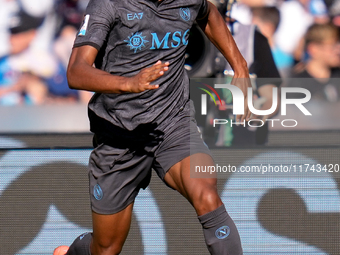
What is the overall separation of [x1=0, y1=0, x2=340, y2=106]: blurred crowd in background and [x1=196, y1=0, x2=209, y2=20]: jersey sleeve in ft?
12.0

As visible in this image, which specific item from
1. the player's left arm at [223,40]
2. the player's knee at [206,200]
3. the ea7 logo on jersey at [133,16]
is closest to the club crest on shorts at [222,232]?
the player's knee at [206,200]

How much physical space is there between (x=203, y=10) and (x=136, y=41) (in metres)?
0.52

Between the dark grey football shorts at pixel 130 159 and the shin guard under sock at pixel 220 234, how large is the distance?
377 mm

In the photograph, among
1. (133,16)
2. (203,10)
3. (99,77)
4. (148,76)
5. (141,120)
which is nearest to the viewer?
(148,76)

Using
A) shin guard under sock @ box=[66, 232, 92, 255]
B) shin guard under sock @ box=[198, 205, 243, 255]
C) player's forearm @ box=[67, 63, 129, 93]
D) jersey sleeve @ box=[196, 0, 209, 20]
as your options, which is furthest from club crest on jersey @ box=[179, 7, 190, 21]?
shin guard under sock @ box=[66, 232, 92, 255]

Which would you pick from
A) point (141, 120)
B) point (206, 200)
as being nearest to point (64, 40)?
point (141, 120)

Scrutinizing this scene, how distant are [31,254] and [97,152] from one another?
1.13 meters

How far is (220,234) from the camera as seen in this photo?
2.20 meters

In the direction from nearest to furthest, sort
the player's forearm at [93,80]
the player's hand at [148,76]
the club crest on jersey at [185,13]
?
the player's hand at [148,76] → the player's forearm at [93,80] → the club crest on jersey at [185,13]

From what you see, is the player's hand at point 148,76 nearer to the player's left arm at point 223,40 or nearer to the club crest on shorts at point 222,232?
the club crest on shorts at point 222,232

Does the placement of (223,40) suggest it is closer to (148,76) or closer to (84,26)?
(84,26)

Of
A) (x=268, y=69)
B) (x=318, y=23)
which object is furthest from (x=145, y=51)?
(x=318, y=23)

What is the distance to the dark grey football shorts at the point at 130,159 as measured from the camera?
97.3 inches

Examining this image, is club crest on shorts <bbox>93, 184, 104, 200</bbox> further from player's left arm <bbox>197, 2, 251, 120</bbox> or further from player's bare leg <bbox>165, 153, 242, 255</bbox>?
player's left arm <bbox>197, 2, 251, 120</bbox>
